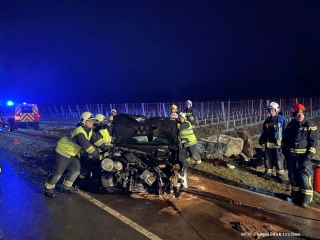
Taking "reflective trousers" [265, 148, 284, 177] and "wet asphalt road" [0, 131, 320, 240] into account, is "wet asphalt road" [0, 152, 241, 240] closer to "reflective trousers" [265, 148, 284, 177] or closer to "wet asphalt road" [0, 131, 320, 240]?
"wet asphalt road" [0, 131, 320, 240]

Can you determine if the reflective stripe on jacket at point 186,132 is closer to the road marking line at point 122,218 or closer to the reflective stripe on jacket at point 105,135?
the reflective stripe on jacket at point 105,135

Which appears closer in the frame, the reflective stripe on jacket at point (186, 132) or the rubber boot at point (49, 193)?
the rubber boot at point (49, 193)

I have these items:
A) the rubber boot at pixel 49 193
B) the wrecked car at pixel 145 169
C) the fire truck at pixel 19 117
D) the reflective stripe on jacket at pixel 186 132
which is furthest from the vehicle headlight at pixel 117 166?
the fire truck at pixel 19 117

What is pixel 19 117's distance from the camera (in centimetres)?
1611

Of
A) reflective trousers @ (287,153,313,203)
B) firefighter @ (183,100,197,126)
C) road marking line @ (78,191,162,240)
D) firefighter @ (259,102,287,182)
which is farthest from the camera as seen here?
firefighter @ (183,100,197,126)

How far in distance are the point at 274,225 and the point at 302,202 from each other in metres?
Answer: 1.08

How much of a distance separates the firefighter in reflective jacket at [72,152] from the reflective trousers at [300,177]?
3.69m

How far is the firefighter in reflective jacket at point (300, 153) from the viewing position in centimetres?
441

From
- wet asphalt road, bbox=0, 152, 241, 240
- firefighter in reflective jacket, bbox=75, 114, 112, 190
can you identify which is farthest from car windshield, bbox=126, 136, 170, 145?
wet asphalt road, bbox=0, 152, 241, 240

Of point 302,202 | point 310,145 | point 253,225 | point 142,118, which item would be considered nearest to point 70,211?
point 142,118

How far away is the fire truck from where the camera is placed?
633 inches

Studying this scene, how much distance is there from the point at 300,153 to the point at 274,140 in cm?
141

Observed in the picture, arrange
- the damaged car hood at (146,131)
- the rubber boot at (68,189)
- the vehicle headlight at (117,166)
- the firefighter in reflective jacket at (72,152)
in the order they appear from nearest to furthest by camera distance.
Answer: the vehicle headlight at (117,166) → the firefighter in reflective jacket at (72,152) → the rubber boot at (68,189) → the damaged car hood at (146,131)

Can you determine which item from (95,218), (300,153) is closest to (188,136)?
(300,153)
